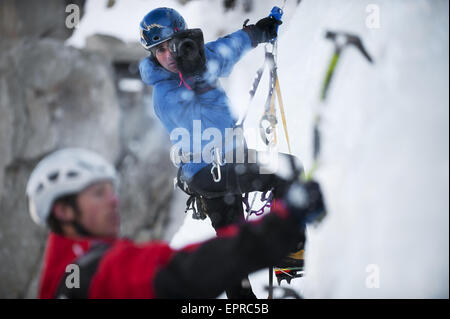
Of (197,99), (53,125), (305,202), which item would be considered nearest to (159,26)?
(197,99)

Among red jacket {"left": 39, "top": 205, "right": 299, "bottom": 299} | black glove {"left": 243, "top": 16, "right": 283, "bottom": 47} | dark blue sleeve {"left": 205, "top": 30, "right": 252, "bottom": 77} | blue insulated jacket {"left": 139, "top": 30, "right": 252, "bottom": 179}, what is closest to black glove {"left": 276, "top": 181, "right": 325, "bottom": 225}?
red jacket {"left": 39, "top": 205, "right": 299, "bottom": 299}

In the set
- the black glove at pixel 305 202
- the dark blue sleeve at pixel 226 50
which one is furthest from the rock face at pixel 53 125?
the black glove at pixel 305 202

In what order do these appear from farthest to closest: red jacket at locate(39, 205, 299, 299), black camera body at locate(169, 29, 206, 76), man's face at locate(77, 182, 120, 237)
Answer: black camera body at locate(169, 29, 206, 76) → man's face at locate(77, 182, 120, 237) → red jacket at locate(39, 205, 299, 299)

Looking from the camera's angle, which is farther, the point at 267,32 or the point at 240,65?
the point at 240,65

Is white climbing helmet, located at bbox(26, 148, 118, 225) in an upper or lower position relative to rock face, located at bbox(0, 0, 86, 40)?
lower

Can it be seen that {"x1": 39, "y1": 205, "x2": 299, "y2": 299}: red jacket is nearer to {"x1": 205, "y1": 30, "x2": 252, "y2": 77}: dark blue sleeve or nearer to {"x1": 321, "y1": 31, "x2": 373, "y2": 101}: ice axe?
{"x1": 321, "y1": 31, "x2": 373, "y2": 101}: ice axe

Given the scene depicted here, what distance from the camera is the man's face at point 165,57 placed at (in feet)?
5.29

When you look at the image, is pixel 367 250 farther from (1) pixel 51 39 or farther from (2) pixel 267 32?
(1) pixel 51 39

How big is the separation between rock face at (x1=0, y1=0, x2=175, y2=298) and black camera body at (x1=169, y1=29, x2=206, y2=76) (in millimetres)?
4233

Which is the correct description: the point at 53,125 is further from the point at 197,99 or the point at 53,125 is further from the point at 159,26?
the point at 197,99

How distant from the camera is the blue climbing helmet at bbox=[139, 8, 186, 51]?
1.61m

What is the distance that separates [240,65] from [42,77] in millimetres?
3712

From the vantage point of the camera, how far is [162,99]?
1.62 metres
